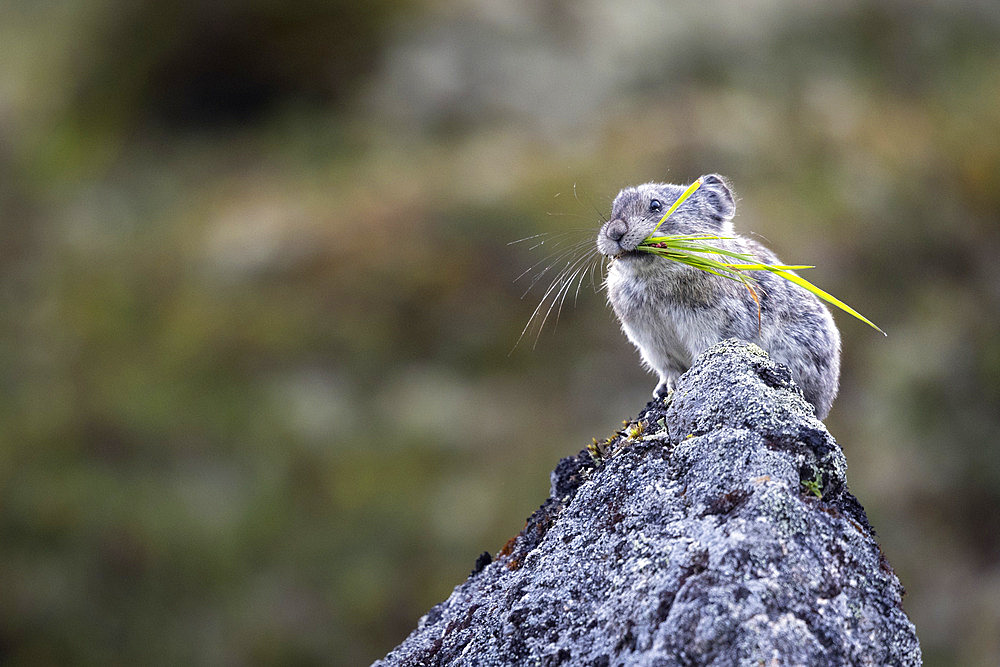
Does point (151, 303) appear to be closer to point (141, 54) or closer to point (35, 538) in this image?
point (35, 538)

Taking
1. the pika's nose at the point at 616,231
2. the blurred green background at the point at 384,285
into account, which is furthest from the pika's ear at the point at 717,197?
the blurred green background at the point at 384,285

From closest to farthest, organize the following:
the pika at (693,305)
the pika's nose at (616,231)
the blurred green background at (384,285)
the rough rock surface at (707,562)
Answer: the rough rock surface at (707,562)
the pika's nose at (616,231)
the pika at (693,305)
the blurred green background at (384,285)

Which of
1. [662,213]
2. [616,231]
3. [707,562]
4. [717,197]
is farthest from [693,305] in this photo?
[707,562]

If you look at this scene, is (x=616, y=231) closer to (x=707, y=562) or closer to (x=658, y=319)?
(x=658, y=319)

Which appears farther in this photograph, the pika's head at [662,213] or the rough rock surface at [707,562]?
the pika's head at [662,213]

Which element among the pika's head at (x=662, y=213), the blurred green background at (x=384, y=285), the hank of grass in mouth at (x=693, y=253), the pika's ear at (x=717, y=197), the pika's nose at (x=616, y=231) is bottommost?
the hank of grass in mouth at (x=693, y=253)

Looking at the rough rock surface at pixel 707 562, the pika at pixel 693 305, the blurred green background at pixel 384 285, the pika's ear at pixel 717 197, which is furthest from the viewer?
the blurred green background at pixel 384 285

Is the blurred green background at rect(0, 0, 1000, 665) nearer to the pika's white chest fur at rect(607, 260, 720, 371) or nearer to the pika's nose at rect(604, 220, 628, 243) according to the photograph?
the pika's white chest fur at rect(607, 260, 720, 371)

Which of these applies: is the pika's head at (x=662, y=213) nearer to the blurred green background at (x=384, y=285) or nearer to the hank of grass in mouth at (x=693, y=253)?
the hank of grass in mouth at (x=693, y=253)
